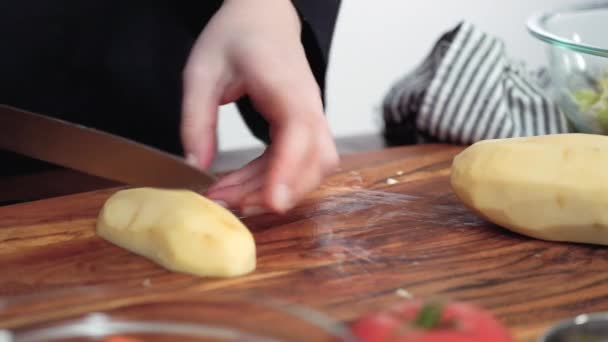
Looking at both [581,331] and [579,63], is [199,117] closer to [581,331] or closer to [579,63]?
[581,331]

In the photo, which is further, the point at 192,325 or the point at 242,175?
the point at 242,175

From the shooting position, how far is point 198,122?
2.89ft

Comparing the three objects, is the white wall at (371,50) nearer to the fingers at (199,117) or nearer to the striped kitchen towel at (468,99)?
the striped kitchen towel at (468,99)

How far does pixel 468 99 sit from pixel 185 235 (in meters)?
0.62

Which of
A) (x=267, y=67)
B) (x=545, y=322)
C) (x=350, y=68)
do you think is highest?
(x=267, y=67)

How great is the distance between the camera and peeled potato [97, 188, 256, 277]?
77cm

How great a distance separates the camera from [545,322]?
69cm

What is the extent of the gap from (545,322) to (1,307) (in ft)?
1.37

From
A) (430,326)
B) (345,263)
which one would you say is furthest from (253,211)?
(430,326)

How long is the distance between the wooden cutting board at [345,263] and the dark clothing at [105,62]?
23cm

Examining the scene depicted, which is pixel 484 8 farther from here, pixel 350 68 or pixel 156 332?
pixel 156 332

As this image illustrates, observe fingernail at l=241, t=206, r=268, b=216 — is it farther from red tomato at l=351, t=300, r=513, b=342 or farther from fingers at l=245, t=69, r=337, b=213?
red tomato at l=351, t=300, r=513, b=342

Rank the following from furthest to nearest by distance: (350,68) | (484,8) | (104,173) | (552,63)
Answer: (484,8)
(350,68)
(552,63)
(104,173)

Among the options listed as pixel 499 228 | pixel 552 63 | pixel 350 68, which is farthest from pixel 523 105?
pixel 350 68
